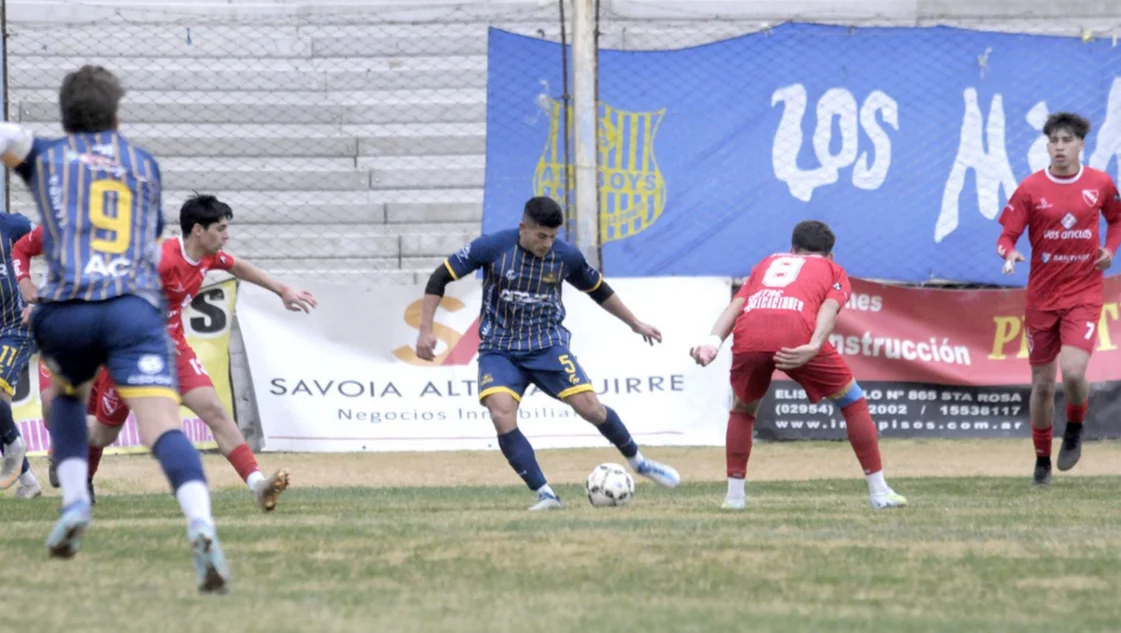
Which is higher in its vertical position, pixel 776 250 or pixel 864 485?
pixel 776 250

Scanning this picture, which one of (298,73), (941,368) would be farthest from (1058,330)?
(298,73)

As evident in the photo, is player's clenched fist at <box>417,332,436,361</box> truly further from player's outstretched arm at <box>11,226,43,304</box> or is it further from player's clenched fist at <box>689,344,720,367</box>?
player's outstretched arm at <box>11,226,43,304</box>

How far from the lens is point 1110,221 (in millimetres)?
10680

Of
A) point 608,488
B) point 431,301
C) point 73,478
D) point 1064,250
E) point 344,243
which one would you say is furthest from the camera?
point 344,243

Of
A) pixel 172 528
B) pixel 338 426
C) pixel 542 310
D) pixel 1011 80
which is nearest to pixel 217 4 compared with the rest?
pixel 338 426

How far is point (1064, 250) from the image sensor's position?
34.2 feet

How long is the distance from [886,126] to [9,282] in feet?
25.3

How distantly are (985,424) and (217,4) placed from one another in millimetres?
9826

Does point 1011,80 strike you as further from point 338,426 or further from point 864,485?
point 338,426

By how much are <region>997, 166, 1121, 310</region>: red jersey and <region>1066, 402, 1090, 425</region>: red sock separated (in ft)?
2.22

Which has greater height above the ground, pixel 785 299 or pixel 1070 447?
pixel 785 299

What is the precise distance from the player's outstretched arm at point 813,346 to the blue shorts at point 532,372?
4.82 feet

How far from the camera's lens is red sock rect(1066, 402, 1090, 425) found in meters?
10.7

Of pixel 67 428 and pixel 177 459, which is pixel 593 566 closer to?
pixel 177 459
